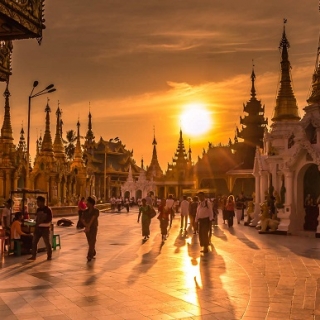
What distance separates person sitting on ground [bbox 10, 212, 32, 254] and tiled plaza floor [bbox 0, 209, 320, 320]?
0.50 metres

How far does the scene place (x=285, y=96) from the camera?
2494 centimetres

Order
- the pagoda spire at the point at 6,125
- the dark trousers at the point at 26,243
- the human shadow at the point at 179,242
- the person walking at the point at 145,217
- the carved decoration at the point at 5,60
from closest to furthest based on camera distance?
the carved decoration at the point at 5,60
the dark trousers at the point at 26,243
the human shadow at the point at 179,242
the person walking at the point at 145,217
the pagoda spire at the point at 6,125

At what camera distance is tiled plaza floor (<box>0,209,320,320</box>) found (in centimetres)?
721

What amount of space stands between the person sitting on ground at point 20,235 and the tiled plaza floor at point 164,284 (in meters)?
0.50

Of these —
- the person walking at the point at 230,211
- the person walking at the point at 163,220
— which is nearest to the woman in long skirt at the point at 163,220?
the person walking at the point at 163,220

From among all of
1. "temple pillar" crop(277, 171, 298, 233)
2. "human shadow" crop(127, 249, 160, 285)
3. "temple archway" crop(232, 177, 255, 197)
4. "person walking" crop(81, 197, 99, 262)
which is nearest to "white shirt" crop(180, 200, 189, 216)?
"temple pillar" crop(277, 171, 298, 233)

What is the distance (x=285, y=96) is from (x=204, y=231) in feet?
42.9

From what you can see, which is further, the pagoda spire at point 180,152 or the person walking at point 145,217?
the pagoda spire at point 180,152

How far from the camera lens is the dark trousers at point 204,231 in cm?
1412

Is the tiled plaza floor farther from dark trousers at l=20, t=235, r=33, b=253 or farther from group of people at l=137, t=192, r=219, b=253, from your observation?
group of people at l=137, t=192, r=219, b=253

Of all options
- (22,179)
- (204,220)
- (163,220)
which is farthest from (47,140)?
(204,220)

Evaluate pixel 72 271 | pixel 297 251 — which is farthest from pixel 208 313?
pixel 297 251

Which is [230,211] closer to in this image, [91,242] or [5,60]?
[91,242]

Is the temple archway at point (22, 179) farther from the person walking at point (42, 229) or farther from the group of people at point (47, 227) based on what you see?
the person walking at point (42, 229)
